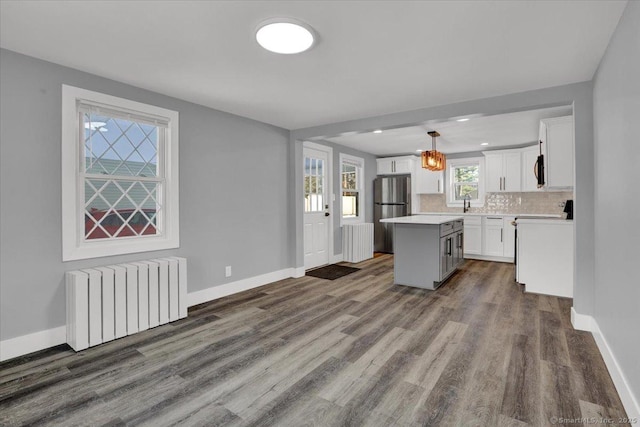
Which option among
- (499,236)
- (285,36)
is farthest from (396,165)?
(285,36)

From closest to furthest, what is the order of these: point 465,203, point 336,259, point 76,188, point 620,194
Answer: point 620,194, point 76,188, point 336,259, point 465,203

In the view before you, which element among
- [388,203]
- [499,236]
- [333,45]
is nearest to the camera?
[333,45]

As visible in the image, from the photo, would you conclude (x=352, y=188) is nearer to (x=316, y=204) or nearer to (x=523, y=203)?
(x=316, y=204)

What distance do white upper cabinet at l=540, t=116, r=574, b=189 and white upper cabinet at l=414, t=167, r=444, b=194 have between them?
317cm

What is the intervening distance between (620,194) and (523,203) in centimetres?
504

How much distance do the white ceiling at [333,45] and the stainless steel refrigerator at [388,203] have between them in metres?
3.83

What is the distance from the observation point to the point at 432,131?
5.11 meters

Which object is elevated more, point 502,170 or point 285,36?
point 285,36

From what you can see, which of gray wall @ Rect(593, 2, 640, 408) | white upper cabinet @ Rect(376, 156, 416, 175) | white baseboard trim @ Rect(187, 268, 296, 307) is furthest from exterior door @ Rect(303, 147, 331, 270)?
gray wall @ Rect(593, 2, 640, 408)

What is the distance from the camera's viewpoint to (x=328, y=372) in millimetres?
2248

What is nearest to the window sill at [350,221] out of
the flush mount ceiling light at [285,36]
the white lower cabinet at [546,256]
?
the white lower cabinet at [546,256]

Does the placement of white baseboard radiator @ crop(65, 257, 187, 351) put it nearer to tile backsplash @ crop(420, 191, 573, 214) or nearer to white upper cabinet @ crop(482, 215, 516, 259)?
white upper cabinet @ crop(482, 215, 516, 259)

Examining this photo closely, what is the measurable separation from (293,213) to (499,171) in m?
4.28

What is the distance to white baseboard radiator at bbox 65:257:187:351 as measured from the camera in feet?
8.54
